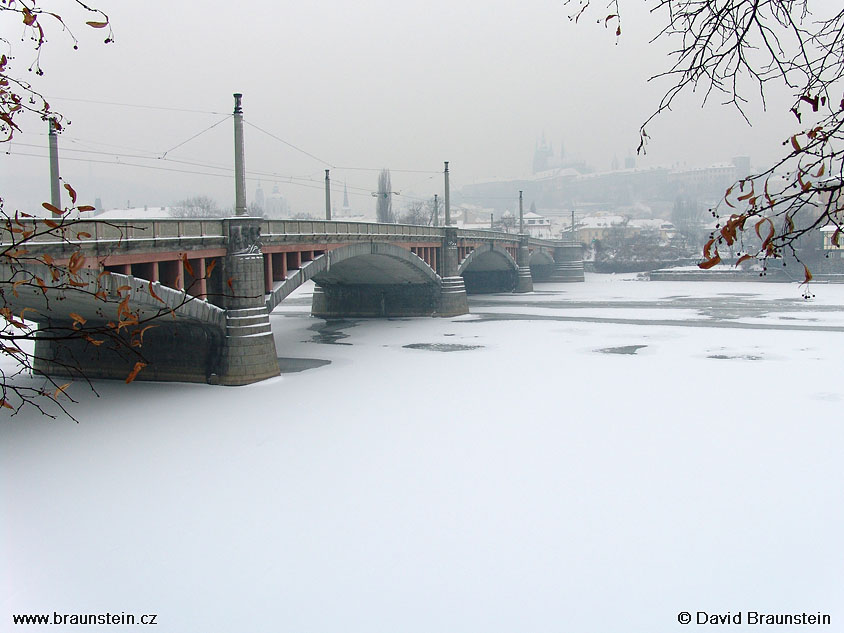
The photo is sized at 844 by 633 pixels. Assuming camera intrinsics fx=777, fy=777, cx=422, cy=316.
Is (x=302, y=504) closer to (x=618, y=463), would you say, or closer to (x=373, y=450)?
(x=373, y=450)

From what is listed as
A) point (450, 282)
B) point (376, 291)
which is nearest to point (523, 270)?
point (450, 282)

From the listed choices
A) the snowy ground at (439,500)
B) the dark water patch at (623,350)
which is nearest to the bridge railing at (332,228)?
the snowy ground at (439,500)

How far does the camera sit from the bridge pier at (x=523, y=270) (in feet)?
208

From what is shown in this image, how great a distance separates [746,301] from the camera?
161ft

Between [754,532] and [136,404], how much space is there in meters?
15.7

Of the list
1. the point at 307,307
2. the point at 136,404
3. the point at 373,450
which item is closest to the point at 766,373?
the point at 373,450

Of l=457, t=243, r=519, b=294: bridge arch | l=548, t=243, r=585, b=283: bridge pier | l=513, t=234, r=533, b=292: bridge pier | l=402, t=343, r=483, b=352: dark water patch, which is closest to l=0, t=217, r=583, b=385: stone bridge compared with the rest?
l=402, t=343, r=483, b=352: dark water patch

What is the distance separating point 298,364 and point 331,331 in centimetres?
1046

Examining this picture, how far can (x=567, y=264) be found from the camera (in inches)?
3250

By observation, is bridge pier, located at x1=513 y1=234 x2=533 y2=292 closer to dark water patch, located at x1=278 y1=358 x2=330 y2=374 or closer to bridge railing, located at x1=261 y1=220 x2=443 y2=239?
bridge railing, located at x1=261 y1=220 x2=443 y2=239

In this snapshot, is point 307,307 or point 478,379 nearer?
point 478,379

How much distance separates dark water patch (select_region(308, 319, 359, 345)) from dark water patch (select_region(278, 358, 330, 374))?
480 centimetres

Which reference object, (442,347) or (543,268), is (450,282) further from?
(543,268)

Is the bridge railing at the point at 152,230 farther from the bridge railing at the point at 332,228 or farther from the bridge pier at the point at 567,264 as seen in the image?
the bridge pier at the point at 567,264
